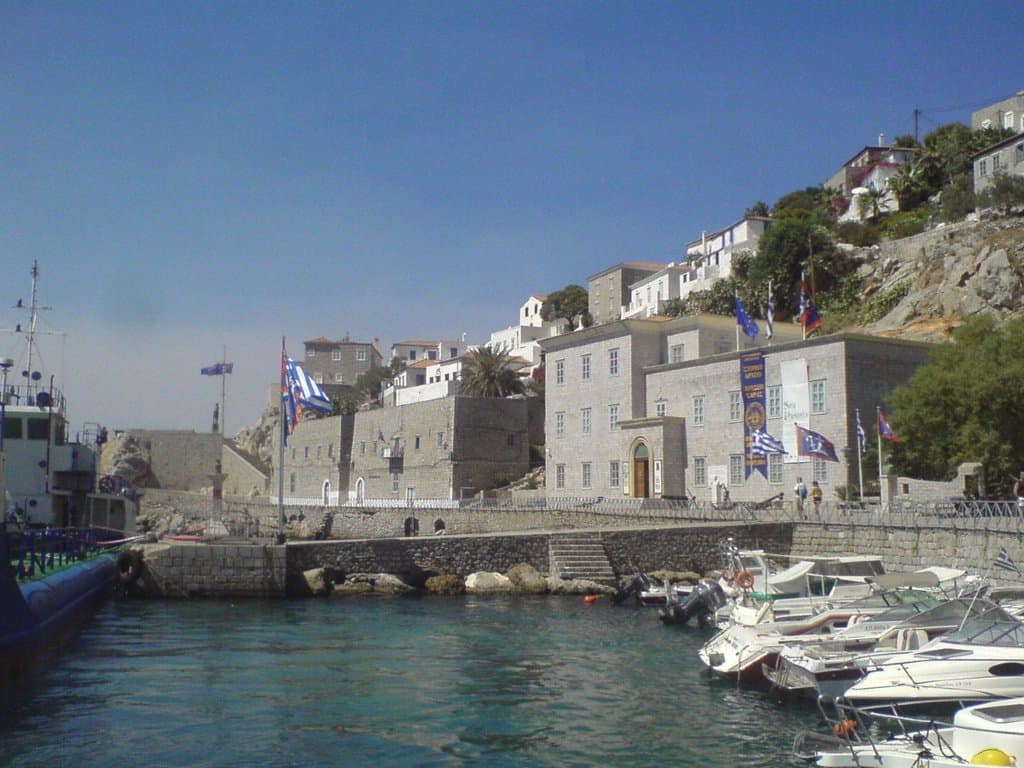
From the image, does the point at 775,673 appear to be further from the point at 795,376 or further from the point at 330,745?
the point at 795,376

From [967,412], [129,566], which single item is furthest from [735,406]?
[129,566]

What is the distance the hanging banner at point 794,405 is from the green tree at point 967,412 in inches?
148

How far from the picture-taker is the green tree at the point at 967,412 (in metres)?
31.7

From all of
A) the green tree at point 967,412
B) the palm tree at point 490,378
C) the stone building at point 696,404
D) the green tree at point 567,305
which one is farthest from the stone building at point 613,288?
the green tree at point 967,412

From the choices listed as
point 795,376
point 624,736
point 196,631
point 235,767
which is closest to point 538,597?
point 196,631

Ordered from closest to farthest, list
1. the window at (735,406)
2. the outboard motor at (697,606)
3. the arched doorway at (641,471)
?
the outboard motor at (697,606), the window at (735,406), the arched doorway at (641,471)

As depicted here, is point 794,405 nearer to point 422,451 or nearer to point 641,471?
point 641,471

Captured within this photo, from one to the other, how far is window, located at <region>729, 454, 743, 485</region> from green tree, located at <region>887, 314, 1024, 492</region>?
683cm

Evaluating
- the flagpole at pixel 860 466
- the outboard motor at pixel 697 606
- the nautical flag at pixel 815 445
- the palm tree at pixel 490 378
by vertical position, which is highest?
the palm tree at pixel 490 378

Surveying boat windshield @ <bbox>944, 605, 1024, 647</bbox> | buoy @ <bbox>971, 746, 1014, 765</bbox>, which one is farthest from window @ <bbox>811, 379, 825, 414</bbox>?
buoy @ <bbox>971, 746, 1014, 765</bbox>

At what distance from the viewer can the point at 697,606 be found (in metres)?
24.4

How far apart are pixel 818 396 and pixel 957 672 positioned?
24.3 meters

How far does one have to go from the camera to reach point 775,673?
1644 centimetres

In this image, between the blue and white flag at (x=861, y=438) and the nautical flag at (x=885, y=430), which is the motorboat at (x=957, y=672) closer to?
the nautical flag at (x=885, y=430)
